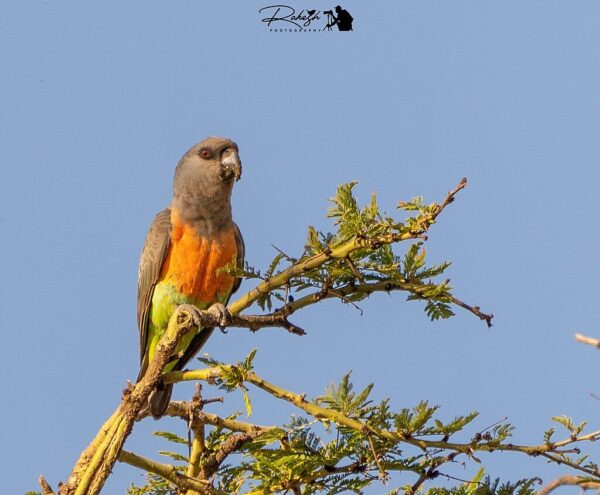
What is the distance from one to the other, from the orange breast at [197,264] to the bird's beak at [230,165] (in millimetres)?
554

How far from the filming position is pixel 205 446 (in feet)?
17.2

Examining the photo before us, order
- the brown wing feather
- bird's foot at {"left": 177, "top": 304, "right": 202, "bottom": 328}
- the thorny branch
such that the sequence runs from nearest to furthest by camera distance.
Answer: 1. the thorny branch
2. bird's foot at {"left": 177, "top": 304, "right": 202, "bottom": 328}
3. the brown wing feather

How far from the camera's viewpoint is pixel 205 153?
24.2 ft

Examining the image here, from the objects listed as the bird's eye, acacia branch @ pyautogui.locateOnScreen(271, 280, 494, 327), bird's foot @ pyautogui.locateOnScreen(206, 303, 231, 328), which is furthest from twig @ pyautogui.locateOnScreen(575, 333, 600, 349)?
the bird's eye

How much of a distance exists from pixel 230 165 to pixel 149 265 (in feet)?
3.69

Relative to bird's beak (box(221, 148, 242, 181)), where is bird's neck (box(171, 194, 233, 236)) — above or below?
below

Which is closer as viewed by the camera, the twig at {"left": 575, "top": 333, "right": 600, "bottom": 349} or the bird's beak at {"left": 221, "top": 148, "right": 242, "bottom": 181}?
the twig at {"left": 575, "top": 333, "right": 600, "bottom": 349}

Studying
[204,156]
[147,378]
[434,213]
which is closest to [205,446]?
[147,378]

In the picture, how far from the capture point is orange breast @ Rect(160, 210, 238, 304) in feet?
22.6

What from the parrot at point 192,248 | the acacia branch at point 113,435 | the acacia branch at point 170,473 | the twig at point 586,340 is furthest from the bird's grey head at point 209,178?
the twig at point 586,340

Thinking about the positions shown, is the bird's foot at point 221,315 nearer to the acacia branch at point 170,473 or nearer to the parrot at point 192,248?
the acacia branch at point 170,473

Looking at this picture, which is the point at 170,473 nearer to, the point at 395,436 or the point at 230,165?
the point at 395,436

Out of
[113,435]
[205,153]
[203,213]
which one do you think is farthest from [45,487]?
[205,153]

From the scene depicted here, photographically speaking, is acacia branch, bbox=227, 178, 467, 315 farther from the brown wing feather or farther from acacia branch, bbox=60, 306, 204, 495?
the brown wing feather
